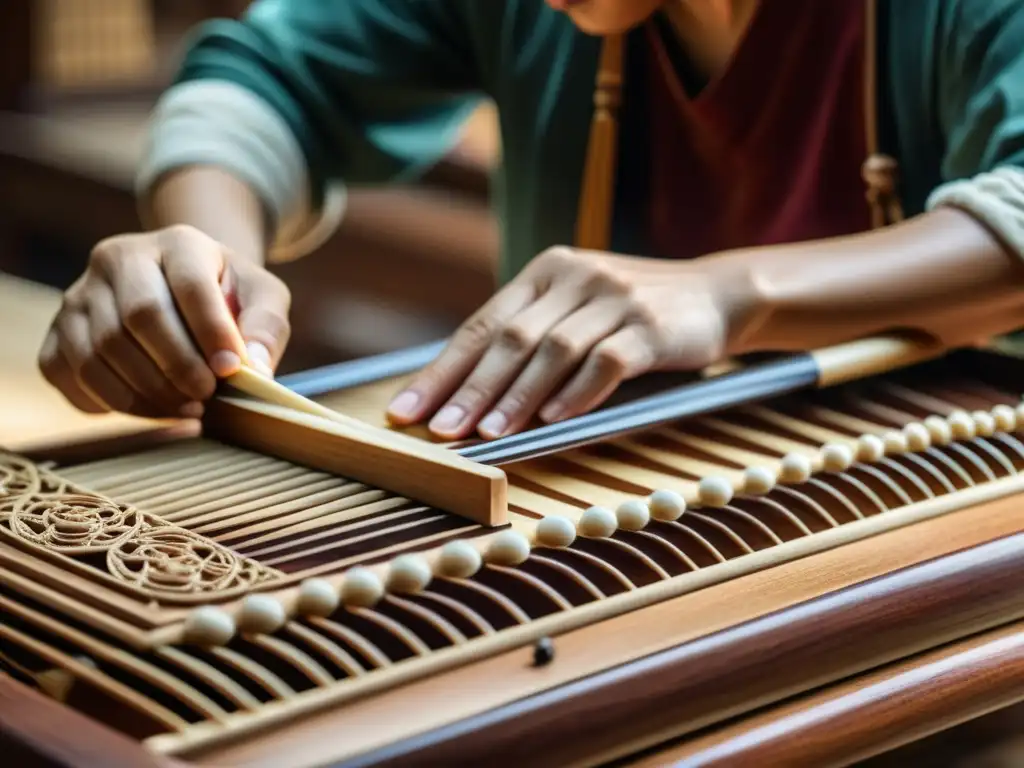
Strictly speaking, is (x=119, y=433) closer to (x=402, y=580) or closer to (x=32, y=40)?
(x=402, y=580)

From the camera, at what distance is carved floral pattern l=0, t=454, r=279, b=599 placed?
0.67m

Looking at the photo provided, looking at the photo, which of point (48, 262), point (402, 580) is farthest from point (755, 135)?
point (48, 262)

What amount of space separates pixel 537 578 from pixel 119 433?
0.40m

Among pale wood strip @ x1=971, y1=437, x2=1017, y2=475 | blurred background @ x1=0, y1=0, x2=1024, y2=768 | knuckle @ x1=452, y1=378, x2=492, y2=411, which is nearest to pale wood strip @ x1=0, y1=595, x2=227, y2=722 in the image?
knuckle @ x1=452, y1=378, x2=492, y2=411

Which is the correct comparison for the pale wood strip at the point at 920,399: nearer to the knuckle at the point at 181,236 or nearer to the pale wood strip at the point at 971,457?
the pale wood strip at the point at 971,457

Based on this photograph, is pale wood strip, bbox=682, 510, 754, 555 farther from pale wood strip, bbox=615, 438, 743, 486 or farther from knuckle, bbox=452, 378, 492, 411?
knuckle, bbox=452, 378, 492, 411

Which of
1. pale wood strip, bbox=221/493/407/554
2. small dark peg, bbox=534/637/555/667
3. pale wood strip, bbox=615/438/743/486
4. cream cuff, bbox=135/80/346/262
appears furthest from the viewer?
cream cuff, bbox=135/80/346/262

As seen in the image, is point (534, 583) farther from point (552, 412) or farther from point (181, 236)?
point (181, 236)

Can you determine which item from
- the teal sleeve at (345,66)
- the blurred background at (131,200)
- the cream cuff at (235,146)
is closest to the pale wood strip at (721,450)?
the cream cuff at (235,146)

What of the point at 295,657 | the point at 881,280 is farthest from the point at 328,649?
the point at 881,280

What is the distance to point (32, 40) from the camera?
2.99 m

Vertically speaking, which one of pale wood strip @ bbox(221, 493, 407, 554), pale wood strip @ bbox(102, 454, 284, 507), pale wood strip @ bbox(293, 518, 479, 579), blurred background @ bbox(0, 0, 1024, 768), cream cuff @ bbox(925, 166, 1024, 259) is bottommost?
blurred background @ bbox(0, 0, 1024, 768)

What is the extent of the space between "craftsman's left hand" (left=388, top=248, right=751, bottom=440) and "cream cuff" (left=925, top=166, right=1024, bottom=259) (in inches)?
7.7

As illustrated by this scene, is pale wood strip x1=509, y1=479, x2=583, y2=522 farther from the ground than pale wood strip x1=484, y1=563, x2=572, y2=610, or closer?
closer
